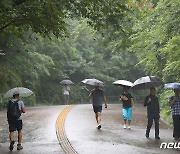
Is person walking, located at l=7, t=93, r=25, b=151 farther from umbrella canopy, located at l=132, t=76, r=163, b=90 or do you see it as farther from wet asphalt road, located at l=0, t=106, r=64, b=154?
umbrella canopy, located at l=132, t=76, r=163, b=90

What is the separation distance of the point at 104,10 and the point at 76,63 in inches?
1102

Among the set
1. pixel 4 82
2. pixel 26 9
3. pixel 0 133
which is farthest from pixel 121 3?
pixel 4 82

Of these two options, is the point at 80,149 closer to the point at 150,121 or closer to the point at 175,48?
the point at 150,121

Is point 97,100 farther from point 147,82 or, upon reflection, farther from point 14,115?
point 14,115

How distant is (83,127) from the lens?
13.6 meters

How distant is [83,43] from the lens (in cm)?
3909

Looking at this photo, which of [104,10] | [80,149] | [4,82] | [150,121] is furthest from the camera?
[4,82]

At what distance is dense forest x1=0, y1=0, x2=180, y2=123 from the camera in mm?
9258

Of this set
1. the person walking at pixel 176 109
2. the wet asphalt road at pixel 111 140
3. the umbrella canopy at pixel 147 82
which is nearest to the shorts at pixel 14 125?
the wet asphalt road at pixel 111 140

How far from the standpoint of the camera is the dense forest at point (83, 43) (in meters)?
9.26

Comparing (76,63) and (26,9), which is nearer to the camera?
(26,9)

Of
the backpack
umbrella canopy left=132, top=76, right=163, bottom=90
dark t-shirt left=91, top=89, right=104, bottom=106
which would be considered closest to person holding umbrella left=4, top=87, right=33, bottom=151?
the backpack

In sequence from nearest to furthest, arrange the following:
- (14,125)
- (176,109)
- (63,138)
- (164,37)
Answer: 1. (14,125)
2. (176,109)
3. (63,138)
4. (164,37)

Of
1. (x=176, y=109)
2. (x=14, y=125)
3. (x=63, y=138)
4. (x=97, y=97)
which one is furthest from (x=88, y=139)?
(x=176, y=109)
